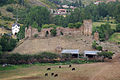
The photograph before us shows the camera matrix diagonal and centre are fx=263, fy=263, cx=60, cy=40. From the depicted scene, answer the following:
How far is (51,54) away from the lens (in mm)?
49531

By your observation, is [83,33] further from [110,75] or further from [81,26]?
[110,75]

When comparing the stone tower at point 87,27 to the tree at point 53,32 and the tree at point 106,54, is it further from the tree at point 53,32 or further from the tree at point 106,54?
the tree at point 106,54

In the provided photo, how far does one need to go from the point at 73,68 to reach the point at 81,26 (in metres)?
22.5

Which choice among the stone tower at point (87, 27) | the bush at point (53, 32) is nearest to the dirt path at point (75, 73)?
the stone tower at point (87, 27)

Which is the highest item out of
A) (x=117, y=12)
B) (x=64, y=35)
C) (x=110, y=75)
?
(x=117, y=12)

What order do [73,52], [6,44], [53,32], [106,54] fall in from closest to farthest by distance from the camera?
[106,54], [73,52], [6,44], [53,32]

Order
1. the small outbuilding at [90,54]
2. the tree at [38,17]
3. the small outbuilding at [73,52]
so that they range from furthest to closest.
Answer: the tree at [38,17] < the small outbuilding at [73,52] < the small outbuilding at [90,54]

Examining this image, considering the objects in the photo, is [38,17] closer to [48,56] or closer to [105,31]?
[105,31]

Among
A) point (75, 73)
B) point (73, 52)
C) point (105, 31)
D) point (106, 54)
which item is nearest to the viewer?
point (75, 73)

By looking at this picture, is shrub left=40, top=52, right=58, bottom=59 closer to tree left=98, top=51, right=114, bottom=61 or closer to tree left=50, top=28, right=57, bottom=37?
tree left=98, top=51, right=114, bottom=61

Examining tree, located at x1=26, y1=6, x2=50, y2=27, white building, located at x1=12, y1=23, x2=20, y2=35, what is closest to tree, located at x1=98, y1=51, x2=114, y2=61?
tree, located at x1=26, y1=6, x2=50, y2=27

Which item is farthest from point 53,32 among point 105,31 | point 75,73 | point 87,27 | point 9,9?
point 9,9

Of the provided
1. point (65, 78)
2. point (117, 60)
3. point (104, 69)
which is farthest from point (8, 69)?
point (117, 60)

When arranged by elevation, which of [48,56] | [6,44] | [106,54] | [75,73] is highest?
[6,44]
